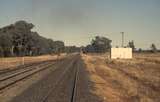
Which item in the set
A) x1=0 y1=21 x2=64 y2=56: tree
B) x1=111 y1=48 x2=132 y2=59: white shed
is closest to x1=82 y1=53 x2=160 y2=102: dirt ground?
x1=111 y1=48 x2=132 y2=59: white shed

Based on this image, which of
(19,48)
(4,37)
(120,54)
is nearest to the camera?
(120,54)

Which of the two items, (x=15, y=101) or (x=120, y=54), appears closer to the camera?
(x=15, y=101)

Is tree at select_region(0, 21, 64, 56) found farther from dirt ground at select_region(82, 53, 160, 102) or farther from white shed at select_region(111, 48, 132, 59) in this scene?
dirt ground at select_region(82, 53, 160, 102)

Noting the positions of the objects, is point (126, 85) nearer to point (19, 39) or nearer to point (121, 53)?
point (121, 53)

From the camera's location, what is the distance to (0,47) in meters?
111

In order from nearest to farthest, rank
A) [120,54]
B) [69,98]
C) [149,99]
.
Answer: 1. [69,98]
2. [149,99]
3. [120,54]

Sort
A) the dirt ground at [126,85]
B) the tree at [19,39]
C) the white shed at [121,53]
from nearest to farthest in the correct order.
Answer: the dirt ground at [126,85], the white shed at [121,53], the tree at [19,39]

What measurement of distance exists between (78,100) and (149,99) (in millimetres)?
4408

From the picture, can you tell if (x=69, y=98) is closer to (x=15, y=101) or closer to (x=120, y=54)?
(x=15, y=101)

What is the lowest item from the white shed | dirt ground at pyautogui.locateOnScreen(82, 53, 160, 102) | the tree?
dirt ground at pyautogui.locateOnScreen(82, 53, 160, 102)

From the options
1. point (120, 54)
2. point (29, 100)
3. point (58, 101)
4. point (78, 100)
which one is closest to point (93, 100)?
point (78, 100)

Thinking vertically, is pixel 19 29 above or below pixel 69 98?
above

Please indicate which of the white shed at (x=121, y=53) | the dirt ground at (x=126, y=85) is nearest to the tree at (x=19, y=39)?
the white shed at (x=121, y=53)

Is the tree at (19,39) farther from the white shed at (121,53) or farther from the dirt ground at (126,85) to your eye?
the dirt ground at (126,85)
